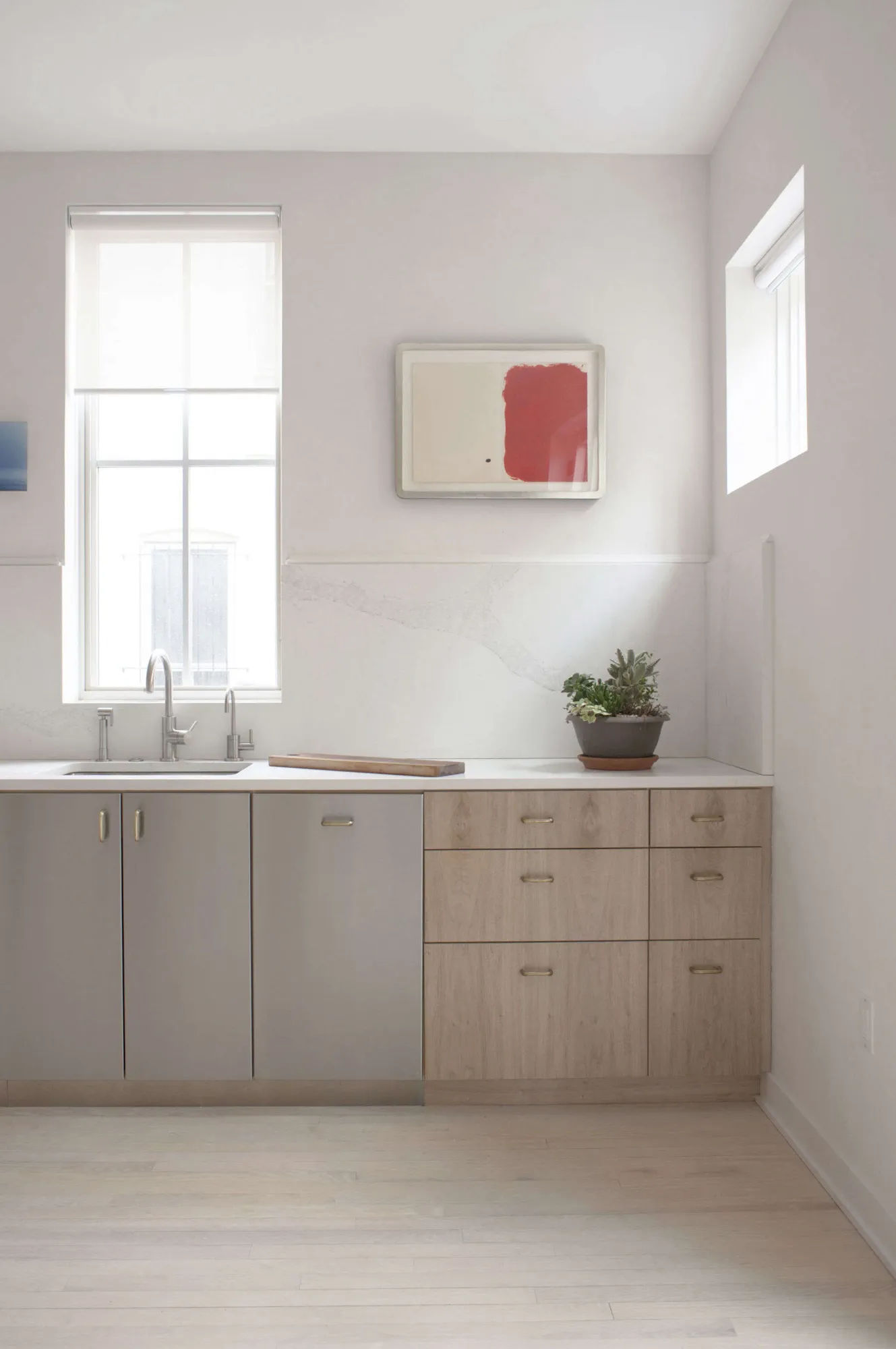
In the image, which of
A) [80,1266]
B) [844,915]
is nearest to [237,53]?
[844,915]

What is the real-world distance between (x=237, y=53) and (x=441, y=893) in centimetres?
227

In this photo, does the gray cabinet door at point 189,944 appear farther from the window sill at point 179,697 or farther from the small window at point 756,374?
the small window at point 756,374

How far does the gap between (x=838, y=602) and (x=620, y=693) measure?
0.79m

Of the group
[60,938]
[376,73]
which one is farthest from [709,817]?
[376,73]

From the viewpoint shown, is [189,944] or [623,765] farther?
[623,765]

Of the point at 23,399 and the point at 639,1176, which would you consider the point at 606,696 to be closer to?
the point at 639,1176

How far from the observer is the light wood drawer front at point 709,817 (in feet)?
8.65

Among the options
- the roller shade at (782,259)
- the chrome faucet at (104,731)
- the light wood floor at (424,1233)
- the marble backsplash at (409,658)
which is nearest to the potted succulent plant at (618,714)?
the marble backsplash at (409,658)

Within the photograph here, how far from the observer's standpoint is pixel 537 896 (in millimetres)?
2629

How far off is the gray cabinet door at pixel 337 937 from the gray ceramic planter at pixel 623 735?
0.56 m

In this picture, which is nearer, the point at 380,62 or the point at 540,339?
the point at 380,62

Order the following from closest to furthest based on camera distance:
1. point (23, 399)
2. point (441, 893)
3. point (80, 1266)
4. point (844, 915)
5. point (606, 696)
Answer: point (80, 1266) → point (844, 915) → point (441, 893) → point (606, 696) → point (23, 399)

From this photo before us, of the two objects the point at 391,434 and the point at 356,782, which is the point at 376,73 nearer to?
the point at 391,434

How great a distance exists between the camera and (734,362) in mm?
2990
